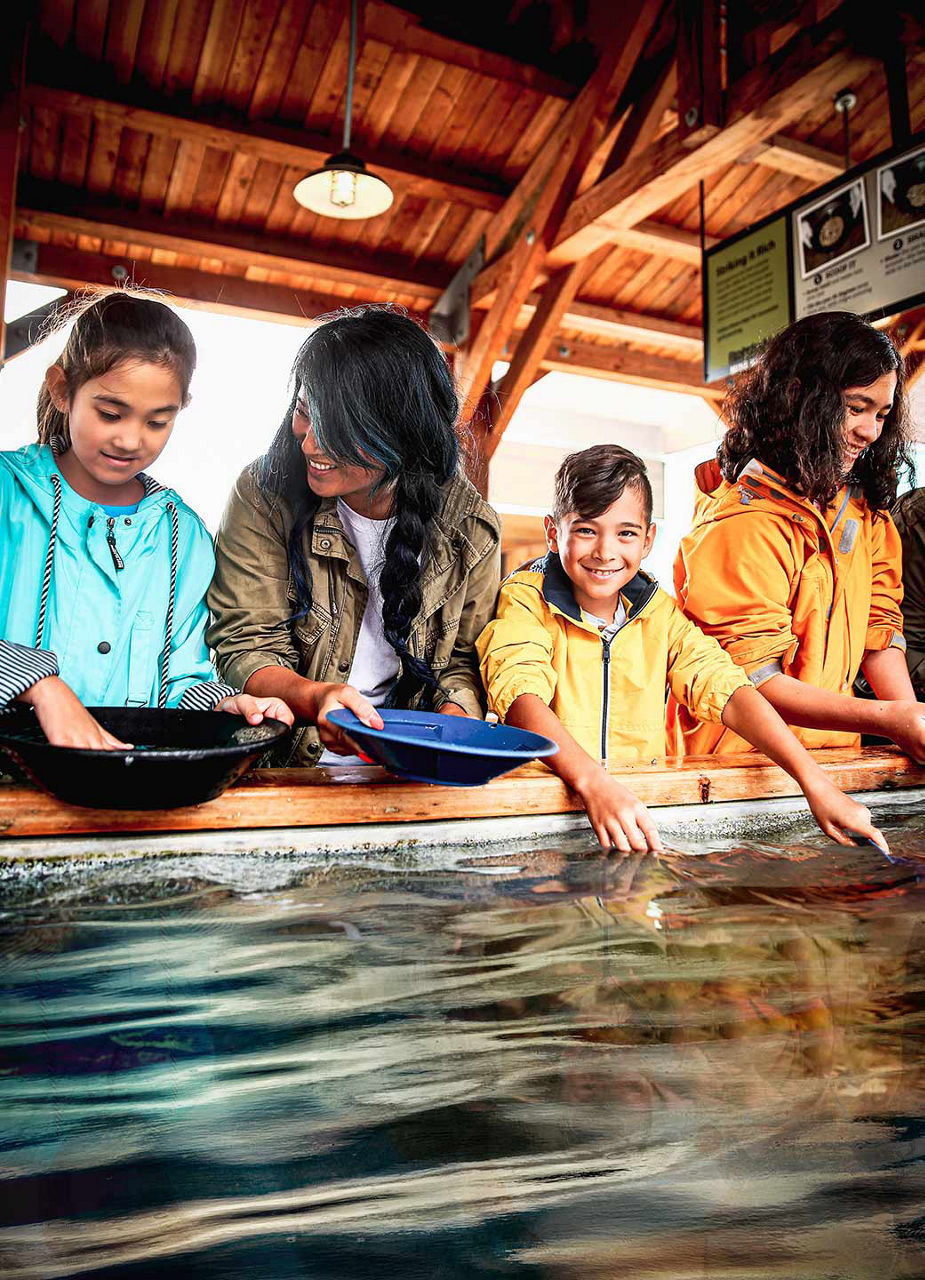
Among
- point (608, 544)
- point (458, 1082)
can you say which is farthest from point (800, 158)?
point (458, 1082)

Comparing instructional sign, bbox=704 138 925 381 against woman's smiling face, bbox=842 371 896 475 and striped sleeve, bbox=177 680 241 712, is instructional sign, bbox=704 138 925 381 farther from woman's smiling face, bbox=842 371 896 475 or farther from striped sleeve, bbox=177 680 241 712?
striped sleeve, bbox=177 680 241 712

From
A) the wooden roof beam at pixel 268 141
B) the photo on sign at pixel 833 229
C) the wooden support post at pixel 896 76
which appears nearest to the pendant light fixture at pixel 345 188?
the wooden roof beam at pixel 268 141

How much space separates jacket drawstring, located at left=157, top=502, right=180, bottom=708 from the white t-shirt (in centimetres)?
34

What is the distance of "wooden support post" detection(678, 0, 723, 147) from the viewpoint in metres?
3.43

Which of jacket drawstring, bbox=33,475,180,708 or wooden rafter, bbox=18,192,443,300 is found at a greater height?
wooden rafter, bbox=18,192,443,300

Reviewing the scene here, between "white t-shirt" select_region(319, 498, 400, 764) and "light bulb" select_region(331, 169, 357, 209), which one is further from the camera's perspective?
"light bulb" select_region(331, 169, 357, 209)

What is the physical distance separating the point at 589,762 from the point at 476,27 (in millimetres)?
4038

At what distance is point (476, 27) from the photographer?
396 cm

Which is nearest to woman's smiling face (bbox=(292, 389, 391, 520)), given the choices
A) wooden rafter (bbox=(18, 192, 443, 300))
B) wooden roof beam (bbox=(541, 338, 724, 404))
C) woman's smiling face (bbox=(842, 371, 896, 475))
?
woman's smiling face (bbox=(842, 371, 896, 475))

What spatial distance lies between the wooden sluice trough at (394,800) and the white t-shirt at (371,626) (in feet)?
1.25

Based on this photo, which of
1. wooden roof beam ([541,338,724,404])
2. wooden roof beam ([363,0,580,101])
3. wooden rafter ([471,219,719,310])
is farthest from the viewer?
wooden roof beam ([541,338,724,404])

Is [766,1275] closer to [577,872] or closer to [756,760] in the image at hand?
[577,872]

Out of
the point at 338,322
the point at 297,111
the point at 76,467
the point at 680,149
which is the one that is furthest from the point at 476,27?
the point at 76,467

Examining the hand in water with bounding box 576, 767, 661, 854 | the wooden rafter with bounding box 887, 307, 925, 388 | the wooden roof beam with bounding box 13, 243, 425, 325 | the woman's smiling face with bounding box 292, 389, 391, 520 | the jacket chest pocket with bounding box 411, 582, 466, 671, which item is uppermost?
the wooden roof beam with bounding box 13, 243, 425, 325
